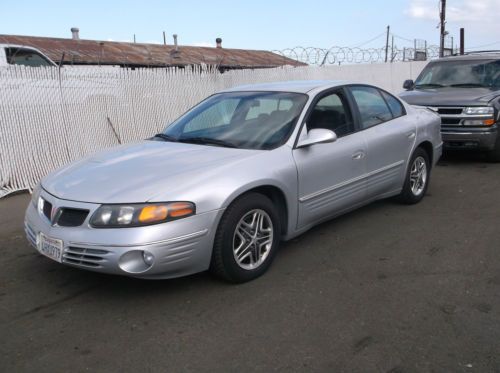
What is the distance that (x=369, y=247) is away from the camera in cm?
462

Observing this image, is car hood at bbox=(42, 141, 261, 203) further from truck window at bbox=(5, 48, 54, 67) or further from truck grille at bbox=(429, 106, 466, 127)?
truck window at bbox=(5, 48, 54, 67)

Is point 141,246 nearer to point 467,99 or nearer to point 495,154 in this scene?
point 467,99

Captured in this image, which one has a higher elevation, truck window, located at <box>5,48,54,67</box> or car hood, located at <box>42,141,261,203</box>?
truck window, located at <box>5,48,54,67</box>

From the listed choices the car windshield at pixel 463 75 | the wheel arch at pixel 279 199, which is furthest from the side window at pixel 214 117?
the car windshield at pixel 463 75

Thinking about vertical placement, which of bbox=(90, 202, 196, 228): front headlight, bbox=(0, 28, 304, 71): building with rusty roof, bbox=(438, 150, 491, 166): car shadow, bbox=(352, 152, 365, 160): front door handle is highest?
bbox=(0, 28, 304, 71): building with rusty roof

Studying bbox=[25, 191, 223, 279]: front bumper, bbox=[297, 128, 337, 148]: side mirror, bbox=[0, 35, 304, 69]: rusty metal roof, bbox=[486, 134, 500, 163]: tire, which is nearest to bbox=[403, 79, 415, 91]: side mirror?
bbox=[486, 134, 500, 163]: tire

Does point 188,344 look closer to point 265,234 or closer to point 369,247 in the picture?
point 265,234

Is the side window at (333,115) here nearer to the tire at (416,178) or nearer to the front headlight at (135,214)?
the tire at (416,178)

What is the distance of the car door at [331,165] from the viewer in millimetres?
4320

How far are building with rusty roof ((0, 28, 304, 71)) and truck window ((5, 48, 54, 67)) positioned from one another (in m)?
6.16

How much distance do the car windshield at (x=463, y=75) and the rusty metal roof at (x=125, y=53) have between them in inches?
388

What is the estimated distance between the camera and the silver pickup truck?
8117 millimetres

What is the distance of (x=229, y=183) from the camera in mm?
3666

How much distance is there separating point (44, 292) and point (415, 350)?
2689 mm
